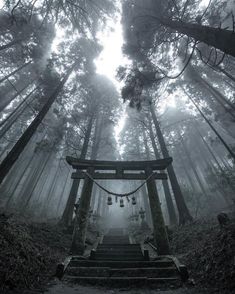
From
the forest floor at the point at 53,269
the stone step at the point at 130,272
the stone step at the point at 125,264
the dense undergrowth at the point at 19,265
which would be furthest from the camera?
the stone step at the point at 125,264

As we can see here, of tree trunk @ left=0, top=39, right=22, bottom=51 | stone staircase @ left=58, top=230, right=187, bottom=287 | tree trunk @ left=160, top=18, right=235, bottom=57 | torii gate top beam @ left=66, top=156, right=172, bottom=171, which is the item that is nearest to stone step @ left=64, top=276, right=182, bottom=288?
stone staircase @ left=58, top=230, right=187, bottom=287

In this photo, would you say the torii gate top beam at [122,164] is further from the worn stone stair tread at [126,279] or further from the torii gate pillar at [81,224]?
the worn stone stair tread at [126,279]

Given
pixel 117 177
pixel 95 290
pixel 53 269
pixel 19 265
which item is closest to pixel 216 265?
pixel 95 290

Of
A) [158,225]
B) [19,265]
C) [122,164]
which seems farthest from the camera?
[122,164]

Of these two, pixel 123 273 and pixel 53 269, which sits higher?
pixel 53 269

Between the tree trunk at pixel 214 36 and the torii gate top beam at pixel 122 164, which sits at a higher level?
the tree trunk at pixel 214 36

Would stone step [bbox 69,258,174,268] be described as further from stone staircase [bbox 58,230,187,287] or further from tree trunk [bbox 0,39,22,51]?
tree trunk [bbox 0,39,22,51]

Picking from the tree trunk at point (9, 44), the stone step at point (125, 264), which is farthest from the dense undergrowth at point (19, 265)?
the tree trunk at point (9, 44)

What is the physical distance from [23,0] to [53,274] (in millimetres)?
11999

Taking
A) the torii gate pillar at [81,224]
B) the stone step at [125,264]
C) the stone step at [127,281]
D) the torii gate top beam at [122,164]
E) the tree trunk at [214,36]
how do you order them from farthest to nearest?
the torii gate top beam at [122,164] → the torii gate pillar at [81,224] → the stone step at [125,264] → the tree trunk at [214,36] → the stone step at [127,281]

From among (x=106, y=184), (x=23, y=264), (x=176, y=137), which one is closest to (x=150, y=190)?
(x=23, y=264)

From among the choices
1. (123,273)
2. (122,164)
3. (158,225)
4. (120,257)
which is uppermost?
(122,164)

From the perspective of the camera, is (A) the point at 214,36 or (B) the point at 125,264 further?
(A) the point at 214,36

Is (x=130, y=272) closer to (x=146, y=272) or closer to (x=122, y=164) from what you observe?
(x=146, y=272)
